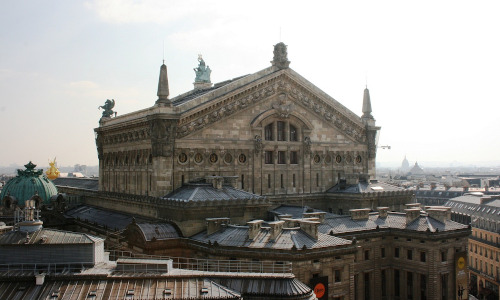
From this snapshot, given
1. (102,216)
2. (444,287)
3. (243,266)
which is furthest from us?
(102,216)

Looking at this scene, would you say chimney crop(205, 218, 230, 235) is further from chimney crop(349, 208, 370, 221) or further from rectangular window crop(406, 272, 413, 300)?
rectangular window crop(406, 272, 413, 300)

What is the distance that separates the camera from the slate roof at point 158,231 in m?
55.2

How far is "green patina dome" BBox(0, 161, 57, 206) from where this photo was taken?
85938 millimetres

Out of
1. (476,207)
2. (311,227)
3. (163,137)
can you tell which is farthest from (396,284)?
(476,207)

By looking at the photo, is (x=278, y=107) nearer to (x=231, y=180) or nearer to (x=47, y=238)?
(x=231, y=180)

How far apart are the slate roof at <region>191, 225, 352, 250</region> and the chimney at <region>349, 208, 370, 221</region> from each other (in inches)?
463

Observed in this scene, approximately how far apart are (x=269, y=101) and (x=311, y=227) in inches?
880

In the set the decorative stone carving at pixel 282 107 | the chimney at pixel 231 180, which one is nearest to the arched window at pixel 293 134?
the decorative stone carving at pixel 282 107

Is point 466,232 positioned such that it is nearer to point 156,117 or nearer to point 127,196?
point 156,117

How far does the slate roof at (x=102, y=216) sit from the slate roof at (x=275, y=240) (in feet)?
41.9

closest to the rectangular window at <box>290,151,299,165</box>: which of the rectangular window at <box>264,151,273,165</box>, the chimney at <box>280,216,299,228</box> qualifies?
the rectangular window at <box>264,151,273,165</box>

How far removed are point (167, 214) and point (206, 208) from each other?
4.82 meters

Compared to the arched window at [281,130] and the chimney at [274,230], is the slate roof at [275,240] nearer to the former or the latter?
the chimney at [274,230]

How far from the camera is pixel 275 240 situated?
5056cm
